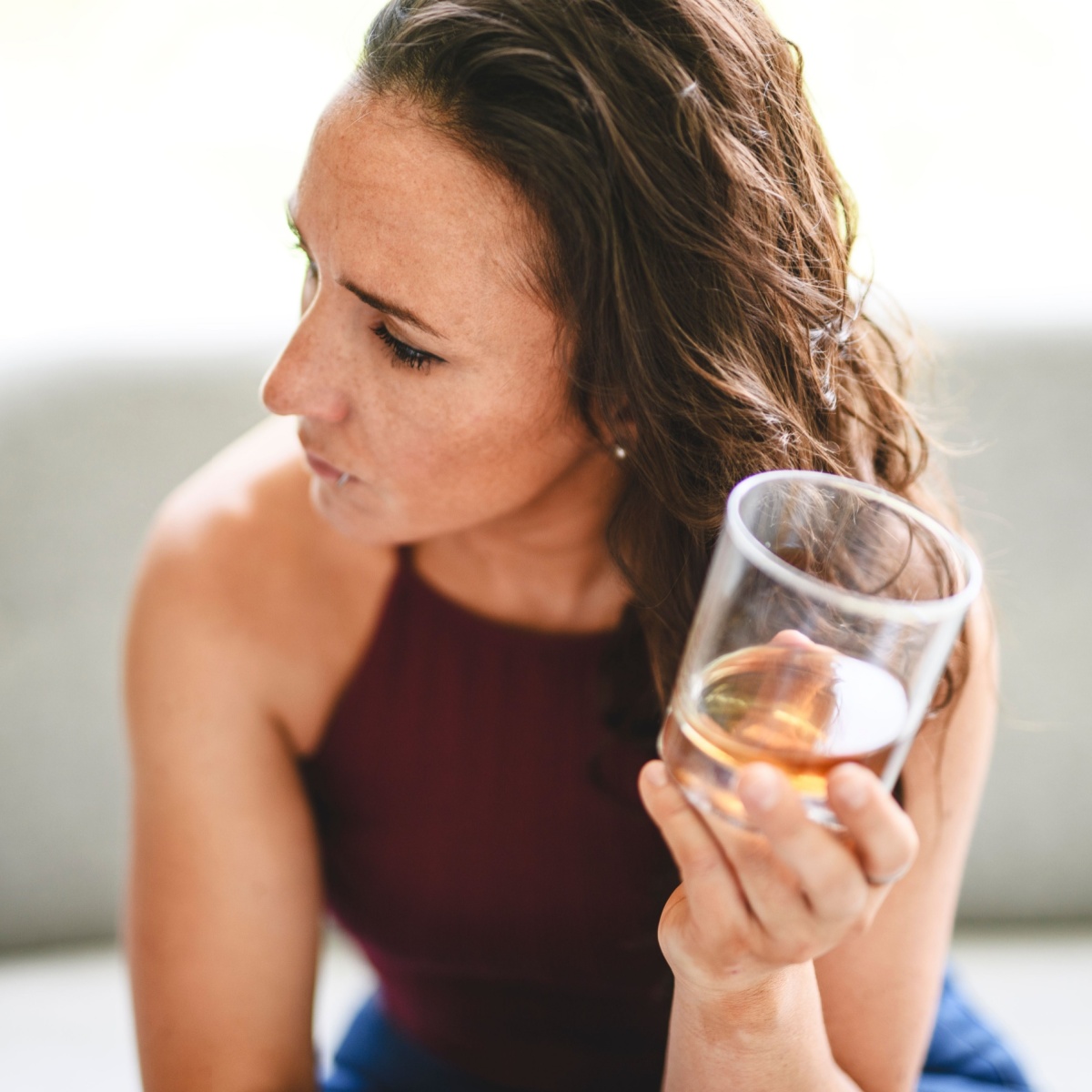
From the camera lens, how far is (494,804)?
129 centimetres

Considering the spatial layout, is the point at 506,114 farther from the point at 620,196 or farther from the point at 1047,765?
the point at 1047,765

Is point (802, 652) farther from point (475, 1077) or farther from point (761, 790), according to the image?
point (475, 1077)

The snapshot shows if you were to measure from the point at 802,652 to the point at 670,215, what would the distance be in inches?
15.8

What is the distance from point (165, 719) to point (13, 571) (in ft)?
1.68

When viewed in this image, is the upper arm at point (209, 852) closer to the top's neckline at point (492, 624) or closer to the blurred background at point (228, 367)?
the top's neckline at point (492, 624)

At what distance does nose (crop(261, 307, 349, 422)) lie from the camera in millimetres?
960

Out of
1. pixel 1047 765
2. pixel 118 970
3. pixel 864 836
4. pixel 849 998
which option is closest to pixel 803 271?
pixel 864 836

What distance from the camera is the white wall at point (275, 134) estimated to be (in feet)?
6.48

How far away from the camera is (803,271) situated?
98 centimetres

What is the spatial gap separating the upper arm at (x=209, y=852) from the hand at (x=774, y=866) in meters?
0.57

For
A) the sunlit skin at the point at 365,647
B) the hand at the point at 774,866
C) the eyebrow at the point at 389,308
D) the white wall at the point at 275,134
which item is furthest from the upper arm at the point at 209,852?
the white wall at the point at 275,134

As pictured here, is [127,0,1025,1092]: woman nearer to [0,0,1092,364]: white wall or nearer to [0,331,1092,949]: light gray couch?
[0,331,1092,949]: light gray couch

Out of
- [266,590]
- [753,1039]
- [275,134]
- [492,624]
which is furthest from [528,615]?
[275,134]

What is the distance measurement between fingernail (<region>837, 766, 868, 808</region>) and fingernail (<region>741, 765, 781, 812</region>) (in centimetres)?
3
